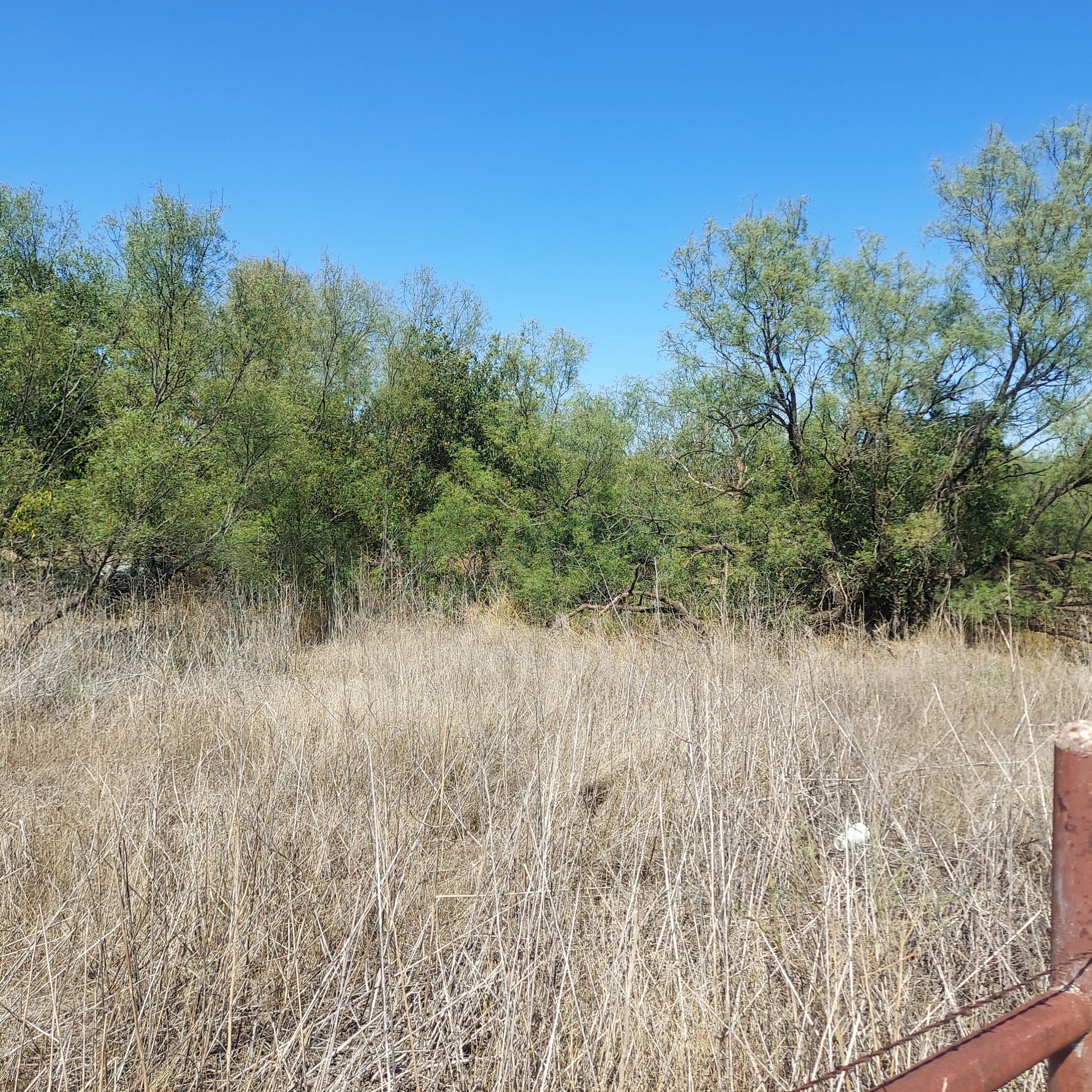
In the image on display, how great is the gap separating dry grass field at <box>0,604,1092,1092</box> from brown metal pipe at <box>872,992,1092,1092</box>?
975mm

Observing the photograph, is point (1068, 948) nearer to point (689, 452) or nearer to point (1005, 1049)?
point (1005, 1049)

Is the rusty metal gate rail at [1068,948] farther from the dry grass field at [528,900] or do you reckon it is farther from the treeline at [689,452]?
the treeline at [689,452]

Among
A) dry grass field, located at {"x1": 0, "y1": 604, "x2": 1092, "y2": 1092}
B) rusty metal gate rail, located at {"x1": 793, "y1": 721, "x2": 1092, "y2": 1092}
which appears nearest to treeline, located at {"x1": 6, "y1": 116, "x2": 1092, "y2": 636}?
dry grass field, located at {"x1": 0, "y1": 604, "x2": 1092, "y2": 1092}

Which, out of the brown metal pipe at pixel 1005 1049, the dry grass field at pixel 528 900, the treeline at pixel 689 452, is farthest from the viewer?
the treeline at pixel 689 452

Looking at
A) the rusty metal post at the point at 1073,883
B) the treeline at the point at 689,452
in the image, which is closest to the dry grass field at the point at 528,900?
the rusty metal post at the point at 1073,883

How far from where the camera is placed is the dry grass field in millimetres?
2014

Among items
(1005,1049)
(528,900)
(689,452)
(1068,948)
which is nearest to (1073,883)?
(1068,948)

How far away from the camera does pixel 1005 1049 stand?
874 mm

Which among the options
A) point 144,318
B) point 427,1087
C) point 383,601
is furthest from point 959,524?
point 144,318

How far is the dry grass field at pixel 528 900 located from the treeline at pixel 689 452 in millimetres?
4603

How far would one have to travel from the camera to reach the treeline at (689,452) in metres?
8.83

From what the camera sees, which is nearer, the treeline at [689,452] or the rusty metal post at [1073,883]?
the rusty metal post at [1073,883]

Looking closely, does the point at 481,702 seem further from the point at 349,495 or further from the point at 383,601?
the point at 349,495

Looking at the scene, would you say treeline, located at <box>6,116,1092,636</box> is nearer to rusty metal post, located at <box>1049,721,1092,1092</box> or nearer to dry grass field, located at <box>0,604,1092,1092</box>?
dry grass field, located at <box>0,604,1092,1092</box>
